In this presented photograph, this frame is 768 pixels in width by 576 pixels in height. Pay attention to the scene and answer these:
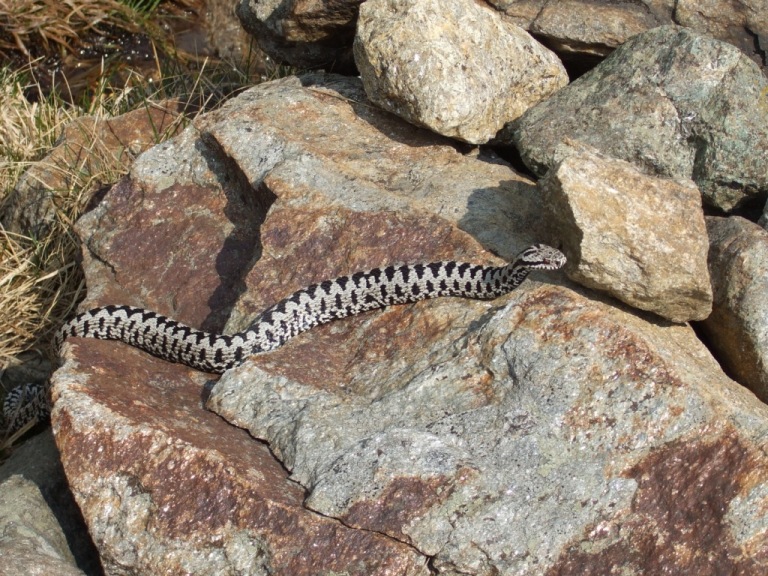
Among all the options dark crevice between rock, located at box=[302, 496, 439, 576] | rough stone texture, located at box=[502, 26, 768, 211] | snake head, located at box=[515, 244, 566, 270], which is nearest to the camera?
dark crevice between rock, located at box=[302, 496, 439, 576]

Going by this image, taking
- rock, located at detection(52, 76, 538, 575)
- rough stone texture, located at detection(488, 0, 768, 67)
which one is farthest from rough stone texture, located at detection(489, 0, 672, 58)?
rock, located at detection(52, 76, 538, 575)

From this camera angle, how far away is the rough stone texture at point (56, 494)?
662 cm

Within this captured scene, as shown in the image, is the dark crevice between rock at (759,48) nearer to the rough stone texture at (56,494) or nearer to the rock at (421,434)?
the rock at (421,434)

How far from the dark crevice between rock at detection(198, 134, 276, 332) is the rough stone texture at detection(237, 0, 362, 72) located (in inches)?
59.2

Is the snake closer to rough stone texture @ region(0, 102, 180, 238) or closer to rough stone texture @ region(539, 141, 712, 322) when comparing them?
rough stone texture @ region(539, 141, 712, 322)

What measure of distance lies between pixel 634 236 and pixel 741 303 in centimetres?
90

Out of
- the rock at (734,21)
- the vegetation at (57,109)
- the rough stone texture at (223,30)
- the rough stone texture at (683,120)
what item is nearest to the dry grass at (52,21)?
the vegetation at (57,109)

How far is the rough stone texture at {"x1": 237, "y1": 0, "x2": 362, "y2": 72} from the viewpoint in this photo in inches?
366

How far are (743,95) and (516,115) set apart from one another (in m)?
1.83

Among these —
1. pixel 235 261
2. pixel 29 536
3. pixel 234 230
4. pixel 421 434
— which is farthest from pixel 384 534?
pixel 234 230

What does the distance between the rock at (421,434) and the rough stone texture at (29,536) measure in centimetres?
37

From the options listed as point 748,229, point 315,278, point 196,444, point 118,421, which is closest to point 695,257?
point 748,229

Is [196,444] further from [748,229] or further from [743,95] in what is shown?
[743,95]

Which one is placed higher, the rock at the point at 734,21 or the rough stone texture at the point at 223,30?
the rock at the point at 734,21
